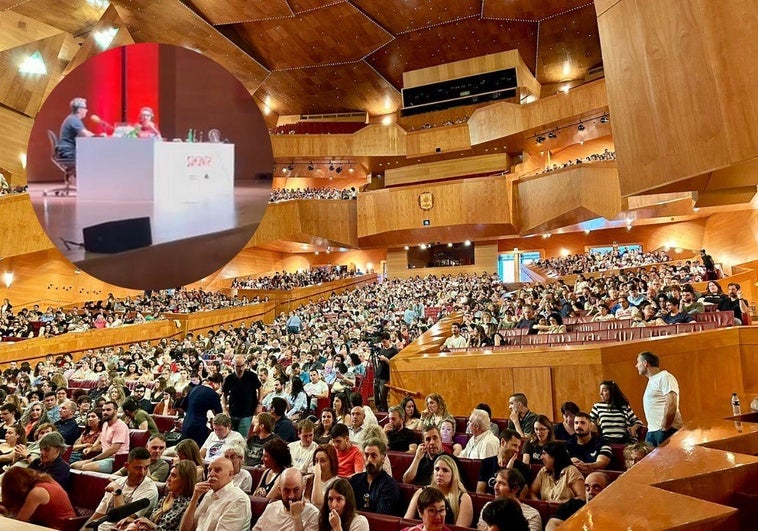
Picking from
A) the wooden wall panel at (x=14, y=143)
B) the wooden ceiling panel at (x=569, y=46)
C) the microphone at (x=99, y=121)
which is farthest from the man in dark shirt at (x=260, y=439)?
the wooden ceiling panel at (x=569, y=46)

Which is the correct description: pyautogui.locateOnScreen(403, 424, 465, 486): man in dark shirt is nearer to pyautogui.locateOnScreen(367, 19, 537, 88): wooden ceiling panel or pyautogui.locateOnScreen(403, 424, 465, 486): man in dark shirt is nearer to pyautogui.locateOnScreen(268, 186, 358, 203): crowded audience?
pyautogui.locateOnScreen(367, 19, 537, 88): wooden ceiling panel

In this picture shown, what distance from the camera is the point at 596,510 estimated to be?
71.4 inches

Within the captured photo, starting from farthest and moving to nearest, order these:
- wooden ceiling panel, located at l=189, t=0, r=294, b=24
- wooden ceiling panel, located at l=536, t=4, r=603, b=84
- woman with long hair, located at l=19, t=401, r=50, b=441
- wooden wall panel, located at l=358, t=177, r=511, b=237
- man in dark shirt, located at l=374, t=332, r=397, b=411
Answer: wooden wall panel, located at l=358, t=177, r=511, b=237, wooden ceiling panel, located at l=536, t=4, r=603, b=84, wooden ceiling panel, located at l=189, t=0, r=294, b=24, man in dark shirt, located at l=374, t=332, r=397, b=411, woman with long hair, located at l=19, t=401, r=50, b=441

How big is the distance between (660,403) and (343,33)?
17.3 meters

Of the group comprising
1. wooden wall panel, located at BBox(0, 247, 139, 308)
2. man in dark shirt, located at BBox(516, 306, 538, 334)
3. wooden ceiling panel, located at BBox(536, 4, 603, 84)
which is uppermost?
wooden ceiling panel, located at BBox(536, 4, 603, 84)

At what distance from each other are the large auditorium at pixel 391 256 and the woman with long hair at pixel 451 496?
16mm

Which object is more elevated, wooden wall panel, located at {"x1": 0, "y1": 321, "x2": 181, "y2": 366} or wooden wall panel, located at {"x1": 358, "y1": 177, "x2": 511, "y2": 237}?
wooden wall panel, located at {"x1": 358, "y1": 177, "x2": 511, "y2": 237}

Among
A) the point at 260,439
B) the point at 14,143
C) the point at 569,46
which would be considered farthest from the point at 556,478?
the point at 569,46

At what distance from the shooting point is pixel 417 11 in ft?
56.1

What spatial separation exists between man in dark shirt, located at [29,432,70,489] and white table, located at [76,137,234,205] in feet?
15.2

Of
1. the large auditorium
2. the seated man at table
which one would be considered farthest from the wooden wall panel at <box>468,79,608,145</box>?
the seated man at table

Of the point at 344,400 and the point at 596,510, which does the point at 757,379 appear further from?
the point at 596,510

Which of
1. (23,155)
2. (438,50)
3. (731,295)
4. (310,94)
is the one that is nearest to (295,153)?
(310,94)

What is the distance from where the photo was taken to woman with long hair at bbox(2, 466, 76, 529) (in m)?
2.58
